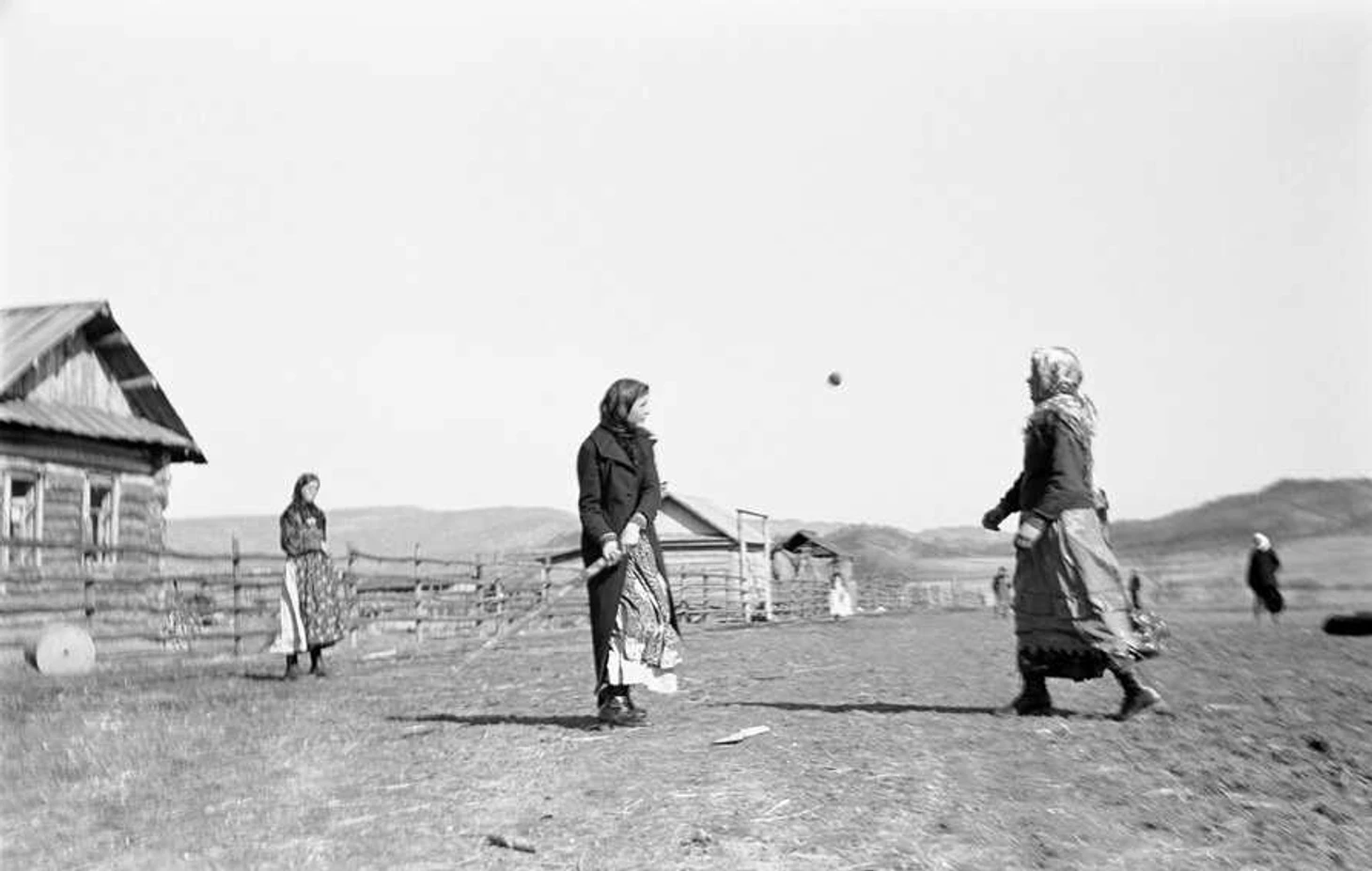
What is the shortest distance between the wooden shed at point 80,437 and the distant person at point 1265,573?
61.3 ft

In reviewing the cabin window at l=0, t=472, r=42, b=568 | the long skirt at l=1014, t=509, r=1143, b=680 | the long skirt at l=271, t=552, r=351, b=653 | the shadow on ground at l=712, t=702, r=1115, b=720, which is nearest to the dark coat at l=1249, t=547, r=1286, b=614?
the long skirt at l=271, t=552, r=351, b=653

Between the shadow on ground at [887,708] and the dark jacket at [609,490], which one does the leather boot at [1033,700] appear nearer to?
the shadow on ground at [887,708]

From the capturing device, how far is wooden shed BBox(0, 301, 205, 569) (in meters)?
18.7

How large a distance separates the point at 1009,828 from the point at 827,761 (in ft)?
4.49

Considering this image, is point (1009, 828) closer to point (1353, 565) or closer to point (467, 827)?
point (467, 827)

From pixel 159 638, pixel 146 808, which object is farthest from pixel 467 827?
pixel 159 638

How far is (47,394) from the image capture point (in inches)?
778

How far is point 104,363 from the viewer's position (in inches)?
840

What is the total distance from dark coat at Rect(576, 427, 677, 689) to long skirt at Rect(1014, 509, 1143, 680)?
1.96m

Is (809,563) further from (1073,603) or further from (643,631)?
(1073,603)

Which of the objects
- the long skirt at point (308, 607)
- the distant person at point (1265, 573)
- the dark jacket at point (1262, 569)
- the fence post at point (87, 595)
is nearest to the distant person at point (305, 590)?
the long skirt at point (308, 607)

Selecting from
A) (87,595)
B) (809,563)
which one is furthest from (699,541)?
(87,595)

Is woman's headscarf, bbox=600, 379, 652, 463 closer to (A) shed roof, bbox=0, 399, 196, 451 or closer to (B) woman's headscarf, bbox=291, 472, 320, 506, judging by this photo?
(B) woman's headscarf, bbox=291, 472, 320, 506

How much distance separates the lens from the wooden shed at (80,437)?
1873 centimetres
